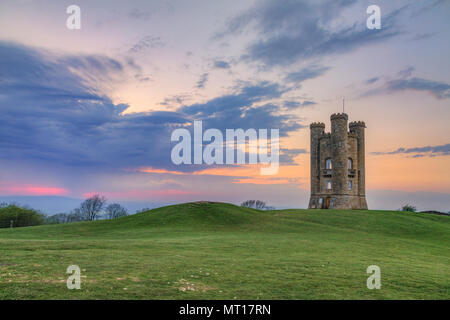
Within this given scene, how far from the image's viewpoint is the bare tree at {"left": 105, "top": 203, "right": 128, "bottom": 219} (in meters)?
132

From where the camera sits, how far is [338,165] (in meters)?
69.6

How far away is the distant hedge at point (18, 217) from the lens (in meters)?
67.9

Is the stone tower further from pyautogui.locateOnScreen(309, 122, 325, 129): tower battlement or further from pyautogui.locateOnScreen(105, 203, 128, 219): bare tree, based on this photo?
pyautogui.locateOnScreen(105, 203, 128, 219): bare tree

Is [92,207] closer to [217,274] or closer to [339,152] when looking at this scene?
[339,152]

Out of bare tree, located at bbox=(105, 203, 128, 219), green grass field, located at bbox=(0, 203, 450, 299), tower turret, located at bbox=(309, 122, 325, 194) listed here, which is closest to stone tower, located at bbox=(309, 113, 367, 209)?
tower turret, located at bbox=(309, 122, 325, 194)

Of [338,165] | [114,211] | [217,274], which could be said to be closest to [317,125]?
[338,165]

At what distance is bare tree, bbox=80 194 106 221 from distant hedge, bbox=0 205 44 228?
3376 cm

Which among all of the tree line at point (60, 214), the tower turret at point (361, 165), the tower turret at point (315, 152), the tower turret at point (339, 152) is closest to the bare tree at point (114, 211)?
the tree line at point (60, 214)

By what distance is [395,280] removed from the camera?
1338 cm

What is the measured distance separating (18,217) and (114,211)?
2507 inches

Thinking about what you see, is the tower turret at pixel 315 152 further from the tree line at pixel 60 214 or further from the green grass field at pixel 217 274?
the tree line at pixel 60 214

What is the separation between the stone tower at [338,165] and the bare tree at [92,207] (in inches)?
3012
